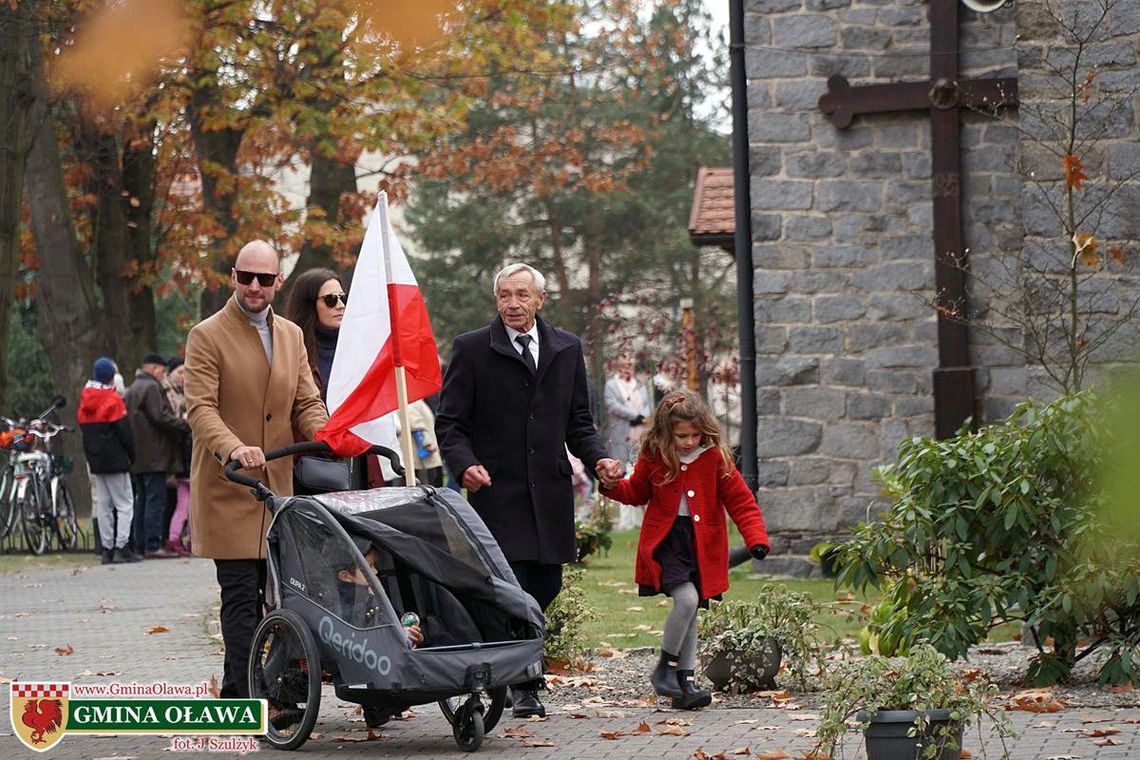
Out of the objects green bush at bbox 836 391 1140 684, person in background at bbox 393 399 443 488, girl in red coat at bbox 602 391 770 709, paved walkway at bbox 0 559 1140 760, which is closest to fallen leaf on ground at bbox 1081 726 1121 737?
paved walkway at bbox 0 559 1140 760

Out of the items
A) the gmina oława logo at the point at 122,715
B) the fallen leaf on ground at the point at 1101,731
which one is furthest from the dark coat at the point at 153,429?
the fallen leaf on ground at the point at 1101,731

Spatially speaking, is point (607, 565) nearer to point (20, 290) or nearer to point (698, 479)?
point (698, 479)

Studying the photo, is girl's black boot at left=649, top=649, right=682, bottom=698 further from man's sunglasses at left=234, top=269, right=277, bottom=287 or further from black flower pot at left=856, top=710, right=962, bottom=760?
man's sunglasses at left=234, top=269, right=277, bottom=287

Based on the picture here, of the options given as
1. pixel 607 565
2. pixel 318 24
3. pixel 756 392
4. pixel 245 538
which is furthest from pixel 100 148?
pixel 245 538

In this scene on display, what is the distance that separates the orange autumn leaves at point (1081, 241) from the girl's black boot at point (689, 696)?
2868 millimetres

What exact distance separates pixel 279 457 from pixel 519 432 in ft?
3.66

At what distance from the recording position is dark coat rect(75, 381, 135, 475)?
54.4 feet

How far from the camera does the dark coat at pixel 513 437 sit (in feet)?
24.1

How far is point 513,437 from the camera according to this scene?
7430mm

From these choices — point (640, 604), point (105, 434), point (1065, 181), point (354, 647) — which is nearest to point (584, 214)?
point (105, 434)

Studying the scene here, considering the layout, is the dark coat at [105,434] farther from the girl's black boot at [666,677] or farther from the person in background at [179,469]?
the girl's black boot at [666,677]

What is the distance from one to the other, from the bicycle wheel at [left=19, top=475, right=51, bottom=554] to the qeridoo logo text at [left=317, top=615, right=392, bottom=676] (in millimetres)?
13186

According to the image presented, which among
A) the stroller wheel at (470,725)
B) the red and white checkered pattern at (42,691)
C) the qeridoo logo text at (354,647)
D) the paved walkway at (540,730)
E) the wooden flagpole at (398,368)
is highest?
the wooden flagpole at (398,368)

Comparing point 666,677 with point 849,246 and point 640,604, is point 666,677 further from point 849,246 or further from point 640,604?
point 849,246
